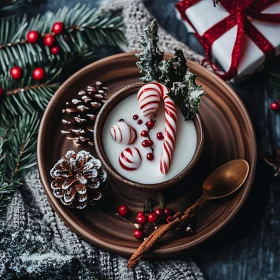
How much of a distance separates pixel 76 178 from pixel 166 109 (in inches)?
12.4

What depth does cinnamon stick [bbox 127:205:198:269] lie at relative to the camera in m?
1.50

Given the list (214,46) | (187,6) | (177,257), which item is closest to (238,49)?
(214,46)

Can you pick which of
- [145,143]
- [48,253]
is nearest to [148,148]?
[145,143]

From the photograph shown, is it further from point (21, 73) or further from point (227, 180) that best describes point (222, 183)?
point (21, 73)

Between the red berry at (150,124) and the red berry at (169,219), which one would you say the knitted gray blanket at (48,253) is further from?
the red berry at (150,124)

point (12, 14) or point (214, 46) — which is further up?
point (12, 14)

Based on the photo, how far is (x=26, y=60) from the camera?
68.4 inches

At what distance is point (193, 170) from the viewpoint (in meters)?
1.62

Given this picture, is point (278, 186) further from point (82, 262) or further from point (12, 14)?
point (12, 14)

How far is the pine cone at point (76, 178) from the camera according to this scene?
1.52m

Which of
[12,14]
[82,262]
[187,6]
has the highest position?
[12,14]

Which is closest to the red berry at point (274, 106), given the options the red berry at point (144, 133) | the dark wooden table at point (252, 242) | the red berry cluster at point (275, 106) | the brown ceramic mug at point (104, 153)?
the red berry cluster at point (275, 106)

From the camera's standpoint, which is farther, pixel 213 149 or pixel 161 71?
pixel 213 149

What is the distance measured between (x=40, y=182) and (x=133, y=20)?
1.94ft
